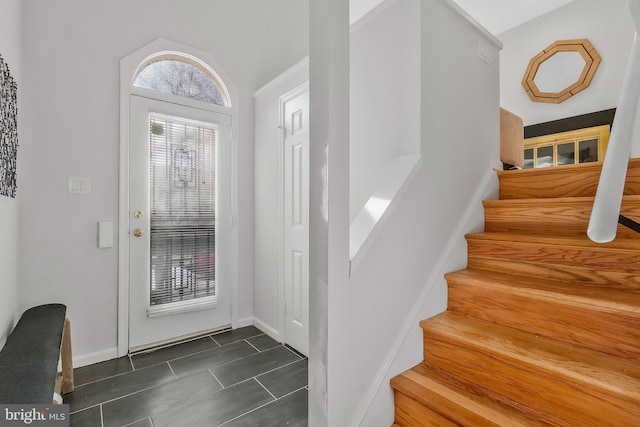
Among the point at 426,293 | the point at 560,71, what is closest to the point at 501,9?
the point at 560,71

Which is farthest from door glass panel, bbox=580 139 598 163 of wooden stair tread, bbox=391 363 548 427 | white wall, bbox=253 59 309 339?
wooden stair tread, bbox=391 363 548 427

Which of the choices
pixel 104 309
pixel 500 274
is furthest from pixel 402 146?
pixel 104 309

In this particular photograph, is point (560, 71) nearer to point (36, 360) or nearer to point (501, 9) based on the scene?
point (501, 9)

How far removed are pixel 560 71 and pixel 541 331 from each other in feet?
13.5

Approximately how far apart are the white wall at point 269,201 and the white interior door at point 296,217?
80 mm

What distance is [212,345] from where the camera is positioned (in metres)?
2.44

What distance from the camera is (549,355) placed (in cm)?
103

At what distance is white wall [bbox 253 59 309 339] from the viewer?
2.59m

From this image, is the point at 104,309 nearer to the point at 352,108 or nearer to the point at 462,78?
the point at 352,108

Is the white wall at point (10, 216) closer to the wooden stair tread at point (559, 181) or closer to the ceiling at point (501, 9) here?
the wooden stair tread at point (559, 181)

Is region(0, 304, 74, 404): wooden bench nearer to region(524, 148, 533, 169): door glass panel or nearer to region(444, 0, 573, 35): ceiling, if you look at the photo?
region(524, 148, 533, 169): door glass panel

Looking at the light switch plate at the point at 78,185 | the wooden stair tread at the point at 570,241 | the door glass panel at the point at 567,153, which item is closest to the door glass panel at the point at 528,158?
the door glass panel at the point at 567,153

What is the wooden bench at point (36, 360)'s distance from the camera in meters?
0.93

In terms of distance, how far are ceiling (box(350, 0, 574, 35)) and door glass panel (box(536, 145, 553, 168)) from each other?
5.84 ft
